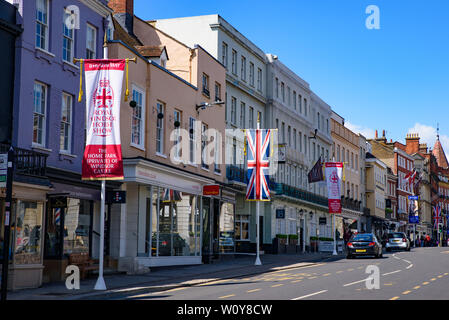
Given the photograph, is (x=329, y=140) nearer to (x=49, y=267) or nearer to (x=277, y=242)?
(x=277, y=242)

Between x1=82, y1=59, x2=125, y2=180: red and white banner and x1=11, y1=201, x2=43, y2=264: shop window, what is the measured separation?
6.15 feet

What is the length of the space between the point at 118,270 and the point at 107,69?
8795mm

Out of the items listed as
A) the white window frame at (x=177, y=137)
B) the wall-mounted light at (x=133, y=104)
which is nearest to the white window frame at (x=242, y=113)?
the white window frame at (x=177, y=137)

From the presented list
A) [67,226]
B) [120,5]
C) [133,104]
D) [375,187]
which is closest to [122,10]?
[120,5]

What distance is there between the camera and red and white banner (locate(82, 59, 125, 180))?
1888 cm

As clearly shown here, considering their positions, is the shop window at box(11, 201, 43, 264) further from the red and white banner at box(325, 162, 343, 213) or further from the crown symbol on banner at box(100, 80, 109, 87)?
the red and white banner at box(325, 162, 343, 213)

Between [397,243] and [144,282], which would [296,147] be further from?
[144,282]

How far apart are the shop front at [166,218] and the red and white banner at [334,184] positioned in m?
10.4

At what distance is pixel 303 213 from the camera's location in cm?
5381

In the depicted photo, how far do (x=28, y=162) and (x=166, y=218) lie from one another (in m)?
9.73

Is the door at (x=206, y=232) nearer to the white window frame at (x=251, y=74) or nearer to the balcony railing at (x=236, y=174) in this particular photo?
the balcony railing at (x=236, y=174)

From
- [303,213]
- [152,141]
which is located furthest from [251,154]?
[303,213]
